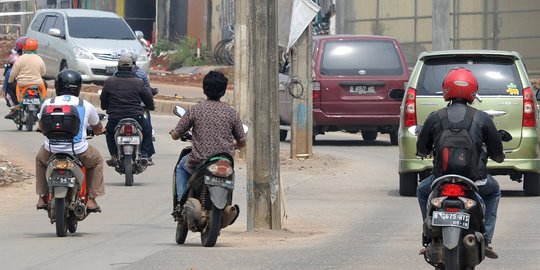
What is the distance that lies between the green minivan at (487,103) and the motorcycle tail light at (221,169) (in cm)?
486

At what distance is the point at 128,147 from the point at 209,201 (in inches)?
251

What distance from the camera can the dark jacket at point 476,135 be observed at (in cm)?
1040

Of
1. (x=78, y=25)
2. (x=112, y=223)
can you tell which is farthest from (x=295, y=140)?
(x=78, y=25)

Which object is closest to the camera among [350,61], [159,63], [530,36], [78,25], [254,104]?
[254,104]

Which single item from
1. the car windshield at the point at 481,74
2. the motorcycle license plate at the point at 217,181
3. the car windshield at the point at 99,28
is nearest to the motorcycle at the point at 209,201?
the motorcycle license plate at the point at 217,181

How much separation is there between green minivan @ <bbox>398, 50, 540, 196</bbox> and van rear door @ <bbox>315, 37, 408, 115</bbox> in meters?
7.82

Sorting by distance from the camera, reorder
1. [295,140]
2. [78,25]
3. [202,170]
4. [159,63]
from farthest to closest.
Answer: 1. [159,63]
2. [78,25]
3. [295,140]
4. [202,170]

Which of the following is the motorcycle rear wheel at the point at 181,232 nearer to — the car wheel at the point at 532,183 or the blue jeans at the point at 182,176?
the blue jeans at the point at 182,176

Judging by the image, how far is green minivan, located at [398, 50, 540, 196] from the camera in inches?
694

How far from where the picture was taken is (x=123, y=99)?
1970 centimetres

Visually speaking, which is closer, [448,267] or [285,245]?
[448,267]

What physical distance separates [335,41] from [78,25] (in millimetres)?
10309

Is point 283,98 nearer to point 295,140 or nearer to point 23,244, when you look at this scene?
point 295,140

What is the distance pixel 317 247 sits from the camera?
1326cm
